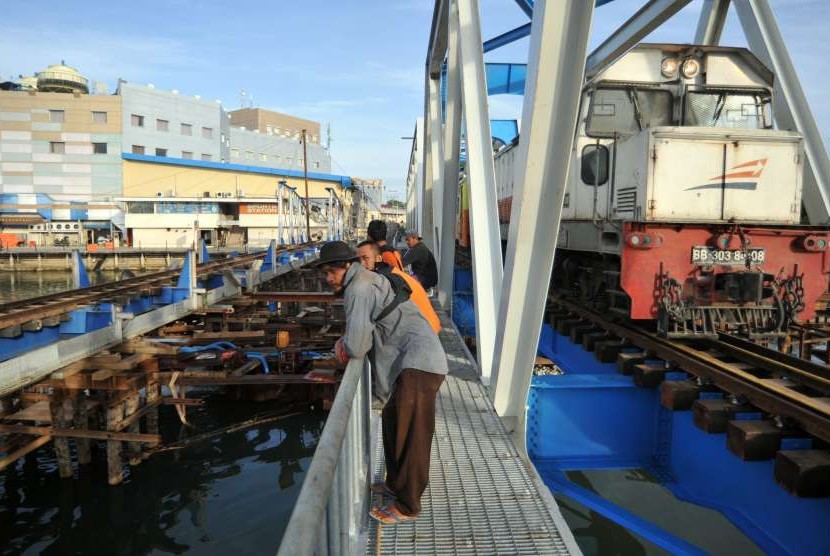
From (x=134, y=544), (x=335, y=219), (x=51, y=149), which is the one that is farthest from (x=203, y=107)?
(x=134, y=544)

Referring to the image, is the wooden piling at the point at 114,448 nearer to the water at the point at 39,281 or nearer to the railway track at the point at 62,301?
the railway track at the point at 62,301

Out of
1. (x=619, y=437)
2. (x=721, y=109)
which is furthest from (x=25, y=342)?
(x=721, y=109)

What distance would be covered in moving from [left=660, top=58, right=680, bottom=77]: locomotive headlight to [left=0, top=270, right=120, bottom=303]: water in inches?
1543

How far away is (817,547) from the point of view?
10.1 ft

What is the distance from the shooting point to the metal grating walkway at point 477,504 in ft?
9.50

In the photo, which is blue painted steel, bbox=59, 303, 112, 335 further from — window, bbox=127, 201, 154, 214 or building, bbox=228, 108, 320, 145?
building, bbox=228, 108, 320, 145

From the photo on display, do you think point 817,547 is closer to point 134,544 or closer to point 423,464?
point 423,464

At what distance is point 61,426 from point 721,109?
11.0m

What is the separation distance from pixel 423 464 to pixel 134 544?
702cm

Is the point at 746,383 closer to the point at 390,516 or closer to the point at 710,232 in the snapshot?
the point at 710,232

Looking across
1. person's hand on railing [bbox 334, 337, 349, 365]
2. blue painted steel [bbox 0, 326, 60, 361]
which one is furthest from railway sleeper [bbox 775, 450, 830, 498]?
blue painted steel [bbox 0, 326, 60, 361]

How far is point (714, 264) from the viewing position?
645 cm

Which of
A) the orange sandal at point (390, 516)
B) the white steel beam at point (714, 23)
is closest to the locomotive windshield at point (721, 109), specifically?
the white steel beam at point (714, 23)

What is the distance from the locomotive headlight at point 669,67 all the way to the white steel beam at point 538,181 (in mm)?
5177
